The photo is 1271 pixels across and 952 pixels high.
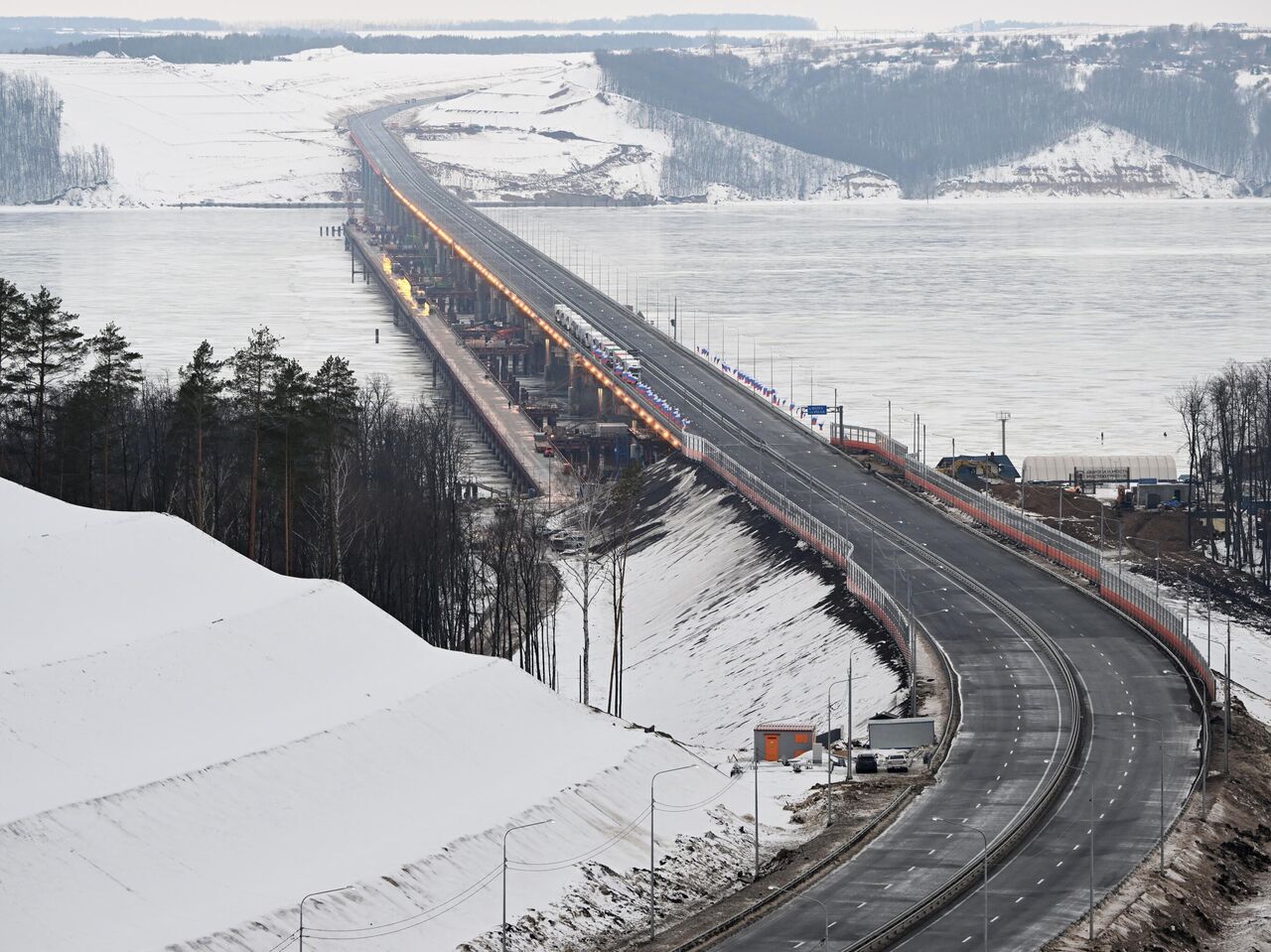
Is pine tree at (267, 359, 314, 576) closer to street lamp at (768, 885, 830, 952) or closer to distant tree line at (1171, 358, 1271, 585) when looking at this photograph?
street lamp at (768, 885, 830, 952)

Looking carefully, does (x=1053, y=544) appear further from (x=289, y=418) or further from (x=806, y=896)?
(x=806, y=896)

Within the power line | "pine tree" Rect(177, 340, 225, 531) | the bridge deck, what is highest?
"pine tree" Rect(177, 340, 225, 531)

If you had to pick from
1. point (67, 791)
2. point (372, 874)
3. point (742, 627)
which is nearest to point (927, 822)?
point (372, 874)

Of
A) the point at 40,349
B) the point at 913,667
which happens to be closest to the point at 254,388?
the point at 40,349

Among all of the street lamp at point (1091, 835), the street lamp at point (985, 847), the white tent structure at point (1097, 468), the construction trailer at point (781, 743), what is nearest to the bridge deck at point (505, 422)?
the white tent structure at point (1097, 468)

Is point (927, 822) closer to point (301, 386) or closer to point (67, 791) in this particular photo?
point (67, 791)

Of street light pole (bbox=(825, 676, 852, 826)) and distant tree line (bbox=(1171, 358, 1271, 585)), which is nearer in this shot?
street light pole (bbox=(825, 676, 852, 826))

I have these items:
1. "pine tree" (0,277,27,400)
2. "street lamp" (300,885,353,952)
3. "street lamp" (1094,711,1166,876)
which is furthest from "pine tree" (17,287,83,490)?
"street lamp" (1094,711,1166,876)
